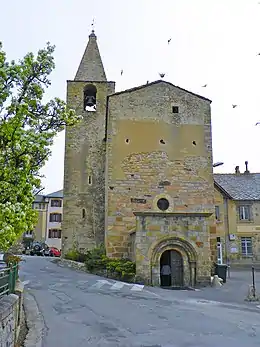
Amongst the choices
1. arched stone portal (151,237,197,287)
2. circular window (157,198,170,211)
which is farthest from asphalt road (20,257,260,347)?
circular window (157,198,170,211)

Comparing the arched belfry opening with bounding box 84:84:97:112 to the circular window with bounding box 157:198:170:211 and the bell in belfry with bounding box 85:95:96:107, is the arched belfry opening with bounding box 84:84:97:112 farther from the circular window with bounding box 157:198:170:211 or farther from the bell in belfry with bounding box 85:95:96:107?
the circular window with bounding box 157:198:170:211

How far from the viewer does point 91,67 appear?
31.0m

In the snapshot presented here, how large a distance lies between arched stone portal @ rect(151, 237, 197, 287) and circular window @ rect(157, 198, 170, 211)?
3638 millimetres

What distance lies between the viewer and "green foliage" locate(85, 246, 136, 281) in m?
17.1

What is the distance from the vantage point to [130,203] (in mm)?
20406

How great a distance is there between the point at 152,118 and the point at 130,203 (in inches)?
201

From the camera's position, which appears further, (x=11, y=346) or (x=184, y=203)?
(x=184, y=203)

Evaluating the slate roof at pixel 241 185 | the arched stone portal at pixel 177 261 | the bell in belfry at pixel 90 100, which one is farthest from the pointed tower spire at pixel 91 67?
the arched stone portal at pixel 177 261

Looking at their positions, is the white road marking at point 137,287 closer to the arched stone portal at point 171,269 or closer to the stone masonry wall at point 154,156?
the arched stone portal at point 171,269

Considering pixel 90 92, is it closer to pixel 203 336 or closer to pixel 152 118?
pixel 152 118

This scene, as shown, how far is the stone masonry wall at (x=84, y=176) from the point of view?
1047 inches

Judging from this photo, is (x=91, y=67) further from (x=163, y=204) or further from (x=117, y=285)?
(x=117, y=285)

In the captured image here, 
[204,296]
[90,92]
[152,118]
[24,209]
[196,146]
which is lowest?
[204,296]

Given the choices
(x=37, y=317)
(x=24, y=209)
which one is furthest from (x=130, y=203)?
(x=24, y=209)
